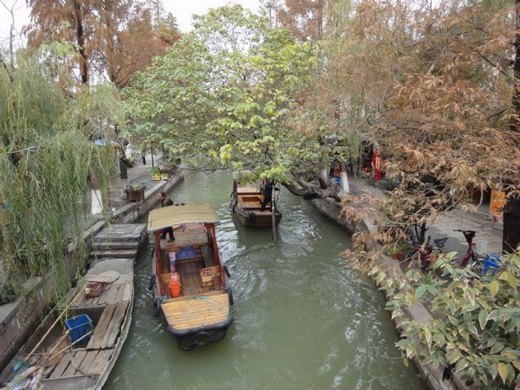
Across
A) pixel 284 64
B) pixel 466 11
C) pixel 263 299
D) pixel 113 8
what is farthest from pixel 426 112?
pixel 113 8

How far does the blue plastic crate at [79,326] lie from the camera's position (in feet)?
23.2

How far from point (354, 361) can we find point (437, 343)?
399 cm

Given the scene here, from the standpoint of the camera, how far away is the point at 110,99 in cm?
622

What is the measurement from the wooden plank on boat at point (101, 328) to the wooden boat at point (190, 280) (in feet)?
3.17

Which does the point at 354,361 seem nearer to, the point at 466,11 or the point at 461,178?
the point at 461,178

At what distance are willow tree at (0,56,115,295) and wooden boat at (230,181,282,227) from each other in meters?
8.40

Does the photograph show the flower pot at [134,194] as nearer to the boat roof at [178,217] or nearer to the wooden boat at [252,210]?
the wooden boat at [252,210]

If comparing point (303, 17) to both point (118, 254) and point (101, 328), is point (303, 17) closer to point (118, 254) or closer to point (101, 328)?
point (118, 254)

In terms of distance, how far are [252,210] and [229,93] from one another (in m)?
6.31

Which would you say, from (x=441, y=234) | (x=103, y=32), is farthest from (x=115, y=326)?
(x=103, y=32)

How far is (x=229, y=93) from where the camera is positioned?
9.58 m

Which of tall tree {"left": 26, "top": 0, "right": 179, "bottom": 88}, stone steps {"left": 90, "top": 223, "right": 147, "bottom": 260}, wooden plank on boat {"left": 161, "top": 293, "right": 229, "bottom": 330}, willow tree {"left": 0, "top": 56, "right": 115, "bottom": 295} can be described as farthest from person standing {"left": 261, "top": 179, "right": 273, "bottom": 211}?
willow tree {"left": 0, "top": 56, "right": 115, "bottom": 295}

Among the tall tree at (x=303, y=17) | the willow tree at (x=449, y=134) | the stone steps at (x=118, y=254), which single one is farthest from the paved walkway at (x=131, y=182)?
the tall tree at (x=303, y=17)

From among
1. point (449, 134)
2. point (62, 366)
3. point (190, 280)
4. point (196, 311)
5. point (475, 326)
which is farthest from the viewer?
point (190, 280)
